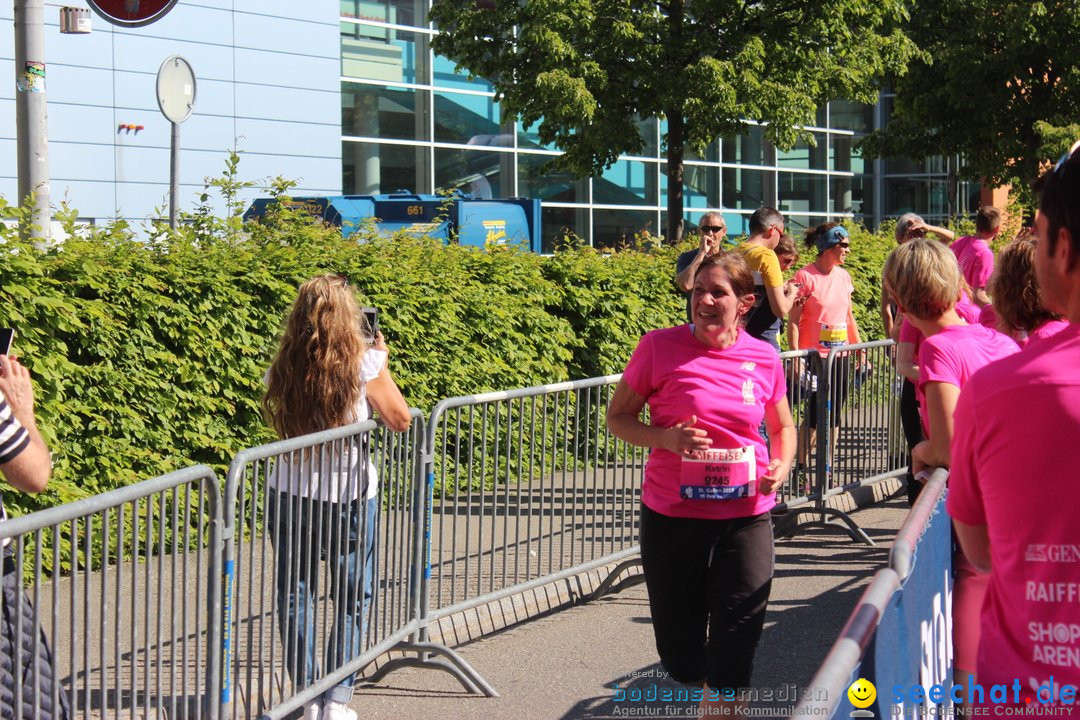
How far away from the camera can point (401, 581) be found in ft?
17.9

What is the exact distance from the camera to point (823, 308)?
1002 centimetres

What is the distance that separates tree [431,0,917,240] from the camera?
18.5 m

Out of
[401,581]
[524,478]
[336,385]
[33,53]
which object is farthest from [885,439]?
[33,53]

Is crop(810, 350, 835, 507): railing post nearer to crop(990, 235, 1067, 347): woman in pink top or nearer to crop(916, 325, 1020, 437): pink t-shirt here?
crop(990, 235, 1067, 347): woman in pink top

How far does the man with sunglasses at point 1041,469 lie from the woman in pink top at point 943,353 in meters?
1.64

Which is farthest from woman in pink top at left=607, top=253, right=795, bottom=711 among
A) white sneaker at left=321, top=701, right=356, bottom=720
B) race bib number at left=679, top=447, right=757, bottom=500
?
white sneaker at left=321, top=701, right=356, bottom=720

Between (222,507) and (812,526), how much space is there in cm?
568

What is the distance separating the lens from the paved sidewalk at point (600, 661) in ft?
17.4

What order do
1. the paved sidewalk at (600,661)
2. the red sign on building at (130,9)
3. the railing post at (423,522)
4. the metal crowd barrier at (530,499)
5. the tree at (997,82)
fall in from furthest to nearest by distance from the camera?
1. the tree at (997,82)
2. the red sign on building at (130,9)
3. the metal crowd barrier at (530,499)
4. the railing post at (423,522)
5. the paved sidewalk at (600,661)

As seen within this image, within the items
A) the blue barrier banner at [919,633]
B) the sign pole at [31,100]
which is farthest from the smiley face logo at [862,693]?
the sign pole at [31,100]

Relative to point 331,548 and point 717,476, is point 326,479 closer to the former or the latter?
→ point 331,548

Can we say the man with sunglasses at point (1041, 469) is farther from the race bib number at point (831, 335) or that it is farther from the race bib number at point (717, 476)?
the race bib number at point (831, 335)

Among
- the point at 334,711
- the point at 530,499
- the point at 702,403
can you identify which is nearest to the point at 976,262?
the point at 530,499

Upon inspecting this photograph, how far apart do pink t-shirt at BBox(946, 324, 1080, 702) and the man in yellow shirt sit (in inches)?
232
